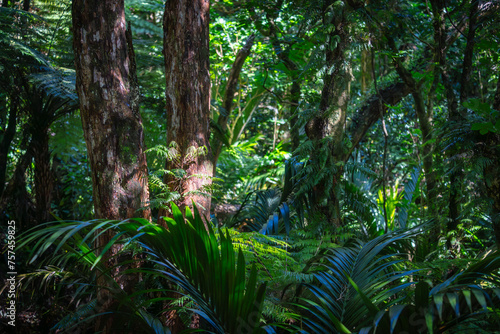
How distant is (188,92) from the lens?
2.51 m

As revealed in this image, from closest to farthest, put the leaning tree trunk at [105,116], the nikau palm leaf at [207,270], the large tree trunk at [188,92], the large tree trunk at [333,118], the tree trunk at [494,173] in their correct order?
the nikau palm leaf at [207,270]
the tree trunk at [494,173]
the leaning tree trunk at [105,116]
the large tree trunk at [188,92]
the large tree trunk at [333,118]

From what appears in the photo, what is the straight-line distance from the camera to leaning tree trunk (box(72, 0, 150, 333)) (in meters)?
2.26

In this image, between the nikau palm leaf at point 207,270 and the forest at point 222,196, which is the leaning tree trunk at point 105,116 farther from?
the nikau palm leaf at point 207,270

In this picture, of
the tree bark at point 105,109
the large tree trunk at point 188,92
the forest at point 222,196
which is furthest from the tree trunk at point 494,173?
the tree bark at point 105,109

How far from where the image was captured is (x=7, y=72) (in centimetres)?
380

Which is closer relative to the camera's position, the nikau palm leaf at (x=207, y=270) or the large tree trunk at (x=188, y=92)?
the nikau palm leaf at (x=207, y=270)

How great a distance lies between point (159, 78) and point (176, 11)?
2.62m

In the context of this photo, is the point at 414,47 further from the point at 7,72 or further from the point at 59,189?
the point at 59,189

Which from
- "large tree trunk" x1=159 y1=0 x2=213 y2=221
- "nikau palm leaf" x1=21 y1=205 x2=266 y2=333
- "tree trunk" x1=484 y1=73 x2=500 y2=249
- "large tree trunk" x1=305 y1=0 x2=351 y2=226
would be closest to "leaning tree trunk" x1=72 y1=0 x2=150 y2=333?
"large tree trunk" x1=159 y1=0 x2=213 y2=221

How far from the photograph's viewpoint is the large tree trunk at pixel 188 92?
250 centimetres

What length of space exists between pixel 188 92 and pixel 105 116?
0.54 metres

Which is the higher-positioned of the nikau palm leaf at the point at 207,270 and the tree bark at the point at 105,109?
the tree bark at the point at 105,109

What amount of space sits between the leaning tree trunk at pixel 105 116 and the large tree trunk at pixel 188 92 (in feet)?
1.02

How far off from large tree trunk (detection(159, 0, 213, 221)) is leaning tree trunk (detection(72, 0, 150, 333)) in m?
0.31
